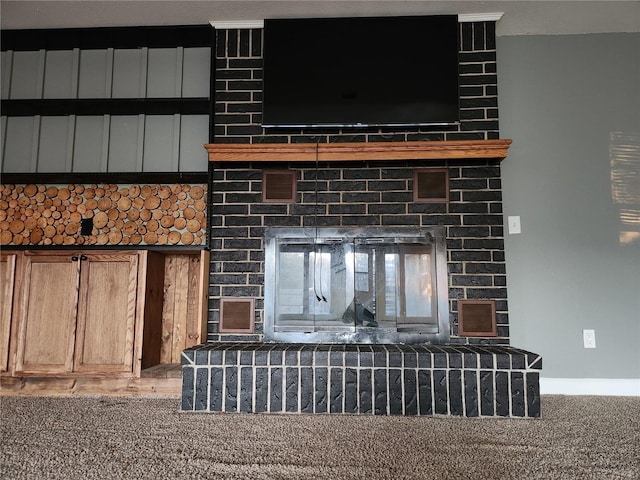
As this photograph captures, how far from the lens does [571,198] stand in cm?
280

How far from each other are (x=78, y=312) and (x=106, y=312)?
16 cm

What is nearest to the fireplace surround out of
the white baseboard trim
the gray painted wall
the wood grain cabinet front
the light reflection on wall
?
the gray painted wall

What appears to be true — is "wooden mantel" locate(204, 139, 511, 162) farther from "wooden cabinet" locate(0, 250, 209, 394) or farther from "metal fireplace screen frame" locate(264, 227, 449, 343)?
"wooden cabinet" locate(0, 250, 209, 394)

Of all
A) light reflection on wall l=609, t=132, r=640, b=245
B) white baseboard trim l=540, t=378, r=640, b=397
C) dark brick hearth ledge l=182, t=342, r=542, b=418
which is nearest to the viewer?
dark brick hearth ledge l=182, t=342, r=542, b=418

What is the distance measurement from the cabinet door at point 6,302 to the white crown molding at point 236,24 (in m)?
1.92

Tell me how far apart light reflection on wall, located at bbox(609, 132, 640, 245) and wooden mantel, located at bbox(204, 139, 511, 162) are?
0.84 meters

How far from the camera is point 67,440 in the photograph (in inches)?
67.9

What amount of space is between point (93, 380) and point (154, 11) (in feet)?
7.51

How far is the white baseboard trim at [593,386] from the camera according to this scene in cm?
265

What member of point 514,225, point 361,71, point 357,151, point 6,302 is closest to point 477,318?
point 514,225

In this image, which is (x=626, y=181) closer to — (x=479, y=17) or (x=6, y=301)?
(x=479, y=17)

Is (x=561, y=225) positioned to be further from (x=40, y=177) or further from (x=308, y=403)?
(x=40, y=177)

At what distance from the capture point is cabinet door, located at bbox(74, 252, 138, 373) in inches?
100

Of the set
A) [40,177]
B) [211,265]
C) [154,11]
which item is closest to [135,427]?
[211,265]
